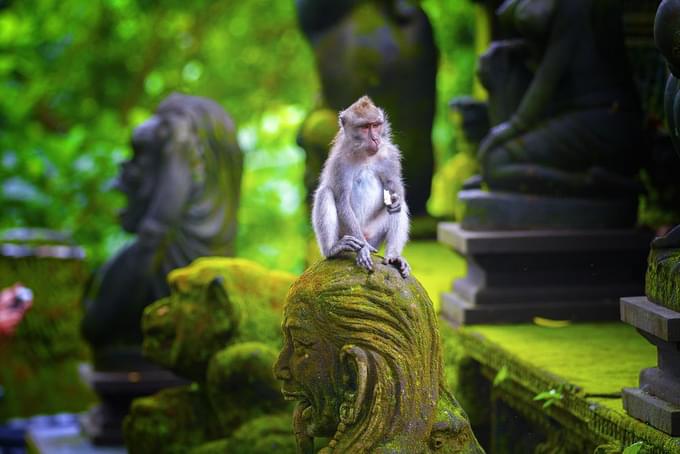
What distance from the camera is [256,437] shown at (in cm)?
553

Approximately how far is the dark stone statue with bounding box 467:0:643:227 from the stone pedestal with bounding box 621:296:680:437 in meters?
1.96

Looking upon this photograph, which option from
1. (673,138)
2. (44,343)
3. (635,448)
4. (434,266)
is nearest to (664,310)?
(635,448)

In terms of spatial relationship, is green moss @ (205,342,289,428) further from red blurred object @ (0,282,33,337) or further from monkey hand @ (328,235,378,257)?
red blurred object @ (0,282,33,337)

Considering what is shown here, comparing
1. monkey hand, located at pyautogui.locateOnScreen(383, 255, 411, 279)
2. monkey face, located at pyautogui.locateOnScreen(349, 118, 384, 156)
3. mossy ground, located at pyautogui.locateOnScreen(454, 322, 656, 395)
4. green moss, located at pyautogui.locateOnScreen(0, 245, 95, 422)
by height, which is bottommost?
green moss, located at pyautogui.locateOnScreen(0, 245, 95, 422)

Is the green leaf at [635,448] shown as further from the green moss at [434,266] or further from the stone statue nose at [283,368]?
the green moss at [434,266]

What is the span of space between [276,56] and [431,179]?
6599 mm

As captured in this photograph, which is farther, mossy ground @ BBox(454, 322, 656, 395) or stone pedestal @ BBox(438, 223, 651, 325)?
stone pedestal @ BBox(438, 223, 651, 325)

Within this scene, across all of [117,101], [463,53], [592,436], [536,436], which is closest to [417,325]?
[592,436]

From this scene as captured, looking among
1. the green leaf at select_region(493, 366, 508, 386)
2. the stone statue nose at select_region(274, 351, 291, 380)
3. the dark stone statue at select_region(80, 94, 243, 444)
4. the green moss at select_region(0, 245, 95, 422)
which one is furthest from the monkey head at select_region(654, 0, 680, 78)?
the green moss at select_region(0, 245, 95, 422)

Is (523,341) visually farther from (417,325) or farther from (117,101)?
(117,101)

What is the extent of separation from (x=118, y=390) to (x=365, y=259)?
15.8 ft

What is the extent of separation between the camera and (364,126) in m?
4.09

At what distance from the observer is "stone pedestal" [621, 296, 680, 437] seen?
413cm

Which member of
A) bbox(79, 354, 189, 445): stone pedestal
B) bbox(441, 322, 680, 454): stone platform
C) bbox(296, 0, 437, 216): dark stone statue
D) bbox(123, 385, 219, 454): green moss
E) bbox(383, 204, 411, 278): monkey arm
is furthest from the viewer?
bbox(296, 0, 437, 216): dark stone statue
